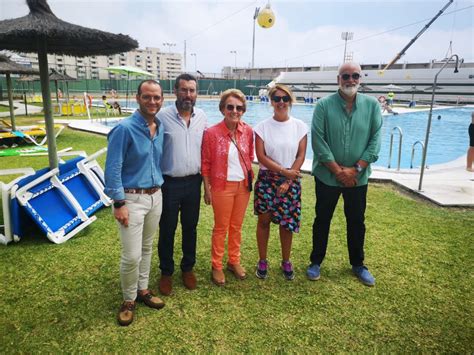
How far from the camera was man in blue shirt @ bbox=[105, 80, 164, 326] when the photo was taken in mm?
2205

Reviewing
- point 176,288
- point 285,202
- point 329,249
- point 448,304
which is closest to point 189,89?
point 285,202

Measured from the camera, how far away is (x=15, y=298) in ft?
9.05

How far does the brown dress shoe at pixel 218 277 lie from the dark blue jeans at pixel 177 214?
255mm

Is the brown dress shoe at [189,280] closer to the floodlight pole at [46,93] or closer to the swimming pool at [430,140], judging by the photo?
the floodlight pole at [46,93]

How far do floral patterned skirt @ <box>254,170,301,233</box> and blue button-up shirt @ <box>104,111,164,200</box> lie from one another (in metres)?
0.96

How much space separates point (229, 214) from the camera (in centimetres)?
295

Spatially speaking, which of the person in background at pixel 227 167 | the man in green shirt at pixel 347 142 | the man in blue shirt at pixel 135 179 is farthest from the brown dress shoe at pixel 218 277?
the man in green shirt at pixel 347 142

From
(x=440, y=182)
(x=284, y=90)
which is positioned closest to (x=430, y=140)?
(x=440, y=182)

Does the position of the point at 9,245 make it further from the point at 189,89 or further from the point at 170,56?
the point at 170,56

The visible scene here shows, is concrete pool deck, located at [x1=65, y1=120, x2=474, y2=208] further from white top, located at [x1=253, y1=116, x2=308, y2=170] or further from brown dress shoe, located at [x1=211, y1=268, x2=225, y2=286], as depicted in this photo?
brown dress shoe, located at [x1=211, y1=268, x2=225, y2=286]

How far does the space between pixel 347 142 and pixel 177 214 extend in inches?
64.8

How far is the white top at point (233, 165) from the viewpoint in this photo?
9.24 ft

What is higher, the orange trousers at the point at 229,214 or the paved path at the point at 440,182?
the orange trousers at the point at 229,214

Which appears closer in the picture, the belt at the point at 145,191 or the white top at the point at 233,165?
the belt at the point at 145,191
